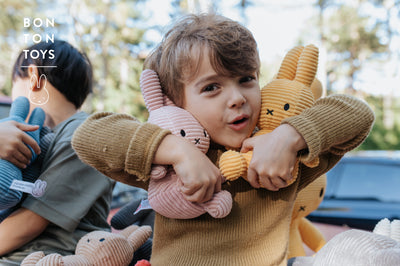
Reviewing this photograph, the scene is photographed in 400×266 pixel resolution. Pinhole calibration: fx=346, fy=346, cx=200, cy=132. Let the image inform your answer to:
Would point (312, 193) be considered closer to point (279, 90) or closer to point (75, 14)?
point (279, 90)

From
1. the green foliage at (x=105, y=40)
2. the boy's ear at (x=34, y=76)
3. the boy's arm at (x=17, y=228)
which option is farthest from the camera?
the green foliage at (x=105, y=40)

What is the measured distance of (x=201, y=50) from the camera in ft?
3.44

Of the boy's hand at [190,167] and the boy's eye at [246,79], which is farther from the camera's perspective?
the boy's eye at [246,79]

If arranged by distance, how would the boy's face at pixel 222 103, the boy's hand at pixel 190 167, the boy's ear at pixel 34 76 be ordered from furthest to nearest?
the boy's ear at pixel 34 76 → the boy's face at pixel 222 103 → the boy's hand at pixel 190 167

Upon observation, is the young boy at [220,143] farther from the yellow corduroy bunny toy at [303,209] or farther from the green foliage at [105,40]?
the green foliage at [105,40]

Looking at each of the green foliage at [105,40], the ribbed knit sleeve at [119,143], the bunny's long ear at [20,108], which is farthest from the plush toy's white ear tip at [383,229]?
the green foliage at [105,40]

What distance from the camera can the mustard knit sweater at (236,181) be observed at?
0.96 metres

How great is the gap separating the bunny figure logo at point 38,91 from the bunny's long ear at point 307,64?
1150 mm

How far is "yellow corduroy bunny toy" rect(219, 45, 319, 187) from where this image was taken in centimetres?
99

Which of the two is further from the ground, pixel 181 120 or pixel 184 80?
pixel 184 80

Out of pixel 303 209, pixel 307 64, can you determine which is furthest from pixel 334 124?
pixel 303 209

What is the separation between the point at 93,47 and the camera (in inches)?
617

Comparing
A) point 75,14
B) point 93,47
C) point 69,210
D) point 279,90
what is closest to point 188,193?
point 279,90

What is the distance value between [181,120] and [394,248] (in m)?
0.64
